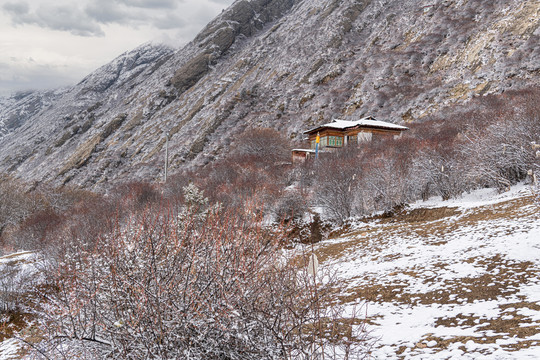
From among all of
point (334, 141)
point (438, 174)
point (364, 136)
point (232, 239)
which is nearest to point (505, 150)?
point (438, 174)

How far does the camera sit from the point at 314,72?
73.6 meters

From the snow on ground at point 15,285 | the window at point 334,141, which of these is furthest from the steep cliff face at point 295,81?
the snow on ground at point 15,285

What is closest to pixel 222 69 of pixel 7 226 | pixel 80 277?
pixel 7 226

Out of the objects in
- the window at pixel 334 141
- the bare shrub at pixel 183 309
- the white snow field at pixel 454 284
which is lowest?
the white snow field at pixel 454 284

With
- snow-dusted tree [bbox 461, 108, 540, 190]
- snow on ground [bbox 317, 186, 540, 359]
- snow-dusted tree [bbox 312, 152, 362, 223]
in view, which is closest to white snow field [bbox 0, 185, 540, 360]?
snow on ground [bbox 317, 186, 540, 359]

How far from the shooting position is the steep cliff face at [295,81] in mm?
46344

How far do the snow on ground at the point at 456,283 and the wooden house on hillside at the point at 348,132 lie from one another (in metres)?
23.9

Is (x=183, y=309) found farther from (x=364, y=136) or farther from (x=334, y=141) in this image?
(x=334, y=141)

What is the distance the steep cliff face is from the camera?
152ft

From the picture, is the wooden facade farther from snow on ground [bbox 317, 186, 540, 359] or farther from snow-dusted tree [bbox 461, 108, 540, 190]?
Result: snow on ground [bbox 317, 186, 540, 359]

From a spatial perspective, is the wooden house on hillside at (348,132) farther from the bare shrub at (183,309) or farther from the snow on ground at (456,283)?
the bare shrub at (183,309)

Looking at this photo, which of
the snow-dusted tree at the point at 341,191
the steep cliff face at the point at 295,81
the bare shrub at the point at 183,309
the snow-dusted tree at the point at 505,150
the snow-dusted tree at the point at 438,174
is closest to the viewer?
the bare shrub at the point at 183,309

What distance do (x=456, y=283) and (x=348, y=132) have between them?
3589 centimetres

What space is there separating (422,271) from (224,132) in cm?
6093
